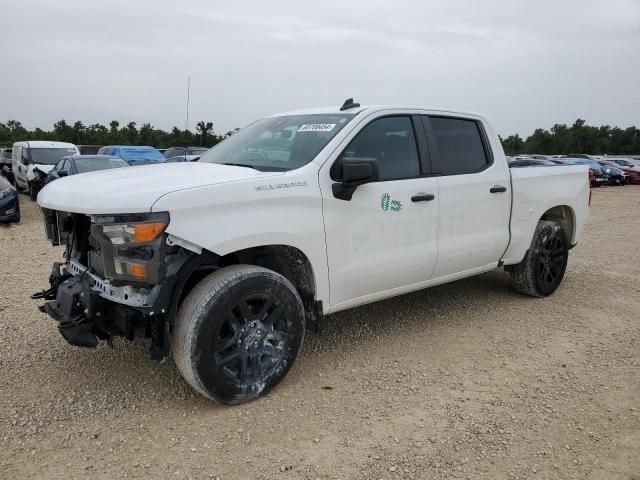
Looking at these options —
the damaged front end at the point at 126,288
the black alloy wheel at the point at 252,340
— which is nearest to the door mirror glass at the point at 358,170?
the black alloy wheel at the point at 252,340

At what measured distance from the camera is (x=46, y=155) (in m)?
15.8

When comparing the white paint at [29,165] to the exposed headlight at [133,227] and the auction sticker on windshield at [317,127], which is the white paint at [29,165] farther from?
the exposed headlight at [133,227]

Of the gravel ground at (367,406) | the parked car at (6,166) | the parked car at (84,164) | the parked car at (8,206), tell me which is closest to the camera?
the gravel ground at (367,406)

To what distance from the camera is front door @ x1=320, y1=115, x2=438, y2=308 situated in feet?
11.9

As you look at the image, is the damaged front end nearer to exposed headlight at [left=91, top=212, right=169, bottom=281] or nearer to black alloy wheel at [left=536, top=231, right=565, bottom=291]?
exposed headlight at [left=91, top=212, right=169, bottom=281]

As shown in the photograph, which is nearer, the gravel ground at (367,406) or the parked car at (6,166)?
the gravel ground at (367,406)

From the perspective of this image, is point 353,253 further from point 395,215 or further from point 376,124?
point 376,124

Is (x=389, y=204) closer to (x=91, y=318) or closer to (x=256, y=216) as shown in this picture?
(x=256, y=216)

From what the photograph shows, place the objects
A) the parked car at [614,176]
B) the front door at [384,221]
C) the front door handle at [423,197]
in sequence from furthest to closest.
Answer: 1. the parked car at [614,176]
2. the front door handle at [423,197]
3. the front door at [384,221]

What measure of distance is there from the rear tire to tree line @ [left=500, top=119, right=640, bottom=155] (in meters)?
69.1

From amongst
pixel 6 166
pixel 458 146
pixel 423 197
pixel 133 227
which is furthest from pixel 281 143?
pixel 6 166

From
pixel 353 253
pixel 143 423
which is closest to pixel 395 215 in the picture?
pixel 353 253

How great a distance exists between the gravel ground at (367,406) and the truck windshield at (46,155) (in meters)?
11.8

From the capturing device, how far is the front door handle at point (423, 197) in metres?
3.97
